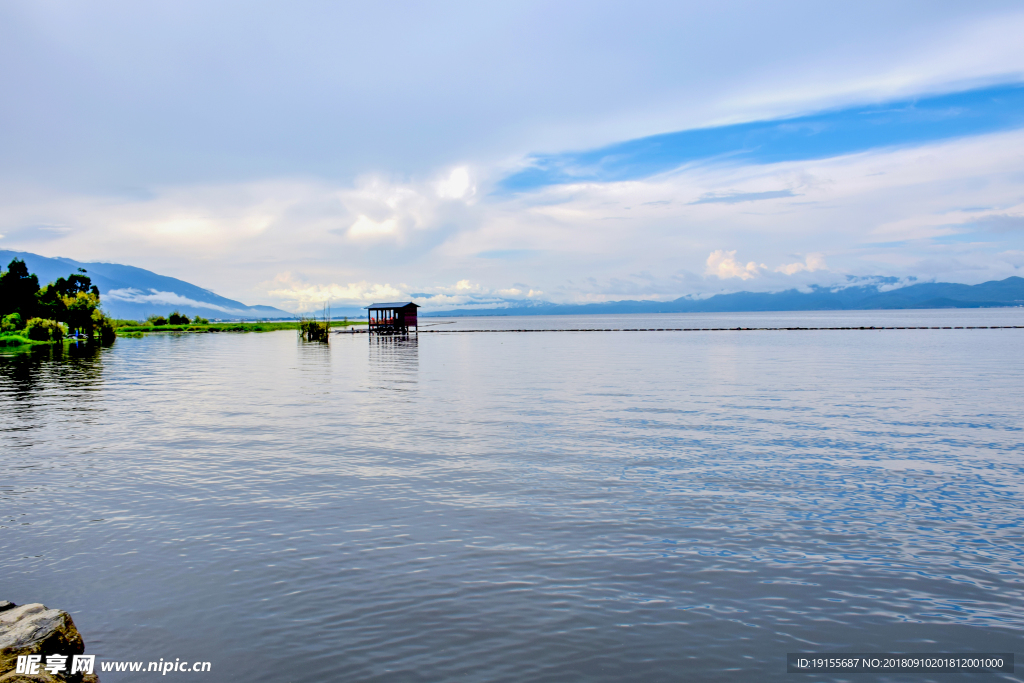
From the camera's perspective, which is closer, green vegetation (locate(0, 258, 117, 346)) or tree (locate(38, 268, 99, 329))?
green vegetation (locate(0, 258, 117, 346))

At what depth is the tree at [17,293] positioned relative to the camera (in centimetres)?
9062

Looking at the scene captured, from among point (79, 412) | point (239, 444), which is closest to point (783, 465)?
point (239, 444)

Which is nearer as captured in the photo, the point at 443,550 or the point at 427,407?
the point at 443,550

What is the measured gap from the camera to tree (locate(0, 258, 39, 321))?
90.6 m

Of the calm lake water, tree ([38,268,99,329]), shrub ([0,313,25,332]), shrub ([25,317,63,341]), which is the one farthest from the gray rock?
shrub ([0,313,25,332])

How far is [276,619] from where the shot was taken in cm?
836

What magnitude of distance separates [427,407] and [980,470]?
20.7m

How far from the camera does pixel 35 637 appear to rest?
683 centimetres

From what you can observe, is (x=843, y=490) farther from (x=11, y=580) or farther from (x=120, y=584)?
(x=11, y=580)

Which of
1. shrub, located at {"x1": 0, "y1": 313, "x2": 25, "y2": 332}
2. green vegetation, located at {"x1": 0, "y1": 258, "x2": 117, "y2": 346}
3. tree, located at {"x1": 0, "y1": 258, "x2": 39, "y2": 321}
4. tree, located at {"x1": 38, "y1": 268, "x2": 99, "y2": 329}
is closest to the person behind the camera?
green vegetation, located at {"x1": 0, "y1": 258, "x2": 117, "y2": 346}

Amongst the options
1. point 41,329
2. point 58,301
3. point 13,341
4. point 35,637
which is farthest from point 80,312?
point 35,637

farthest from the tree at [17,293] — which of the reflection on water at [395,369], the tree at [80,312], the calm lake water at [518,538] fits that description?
the calm lake water at [518,538]

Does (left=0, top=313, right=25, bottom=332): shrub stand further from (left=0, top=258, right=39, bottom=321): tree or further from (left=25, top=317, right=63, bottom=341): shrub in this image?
(left=25, top=317, right=63, bottom=341): shrub

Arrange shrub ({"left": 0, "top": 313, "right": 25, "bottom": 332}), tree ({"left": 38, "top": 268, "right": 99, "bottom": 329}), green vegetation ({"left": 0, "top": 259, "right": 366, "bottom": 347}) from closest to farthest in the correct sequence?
green vegetation ({"left": 0, "top": 259, "right": 366, "bottom": 347}), tree ({"left": 38, "top": 268, "right": 99, "bottom": 329}), shrub ({"left": 0, "top": 313, "right": 25, "bottom": 332})
